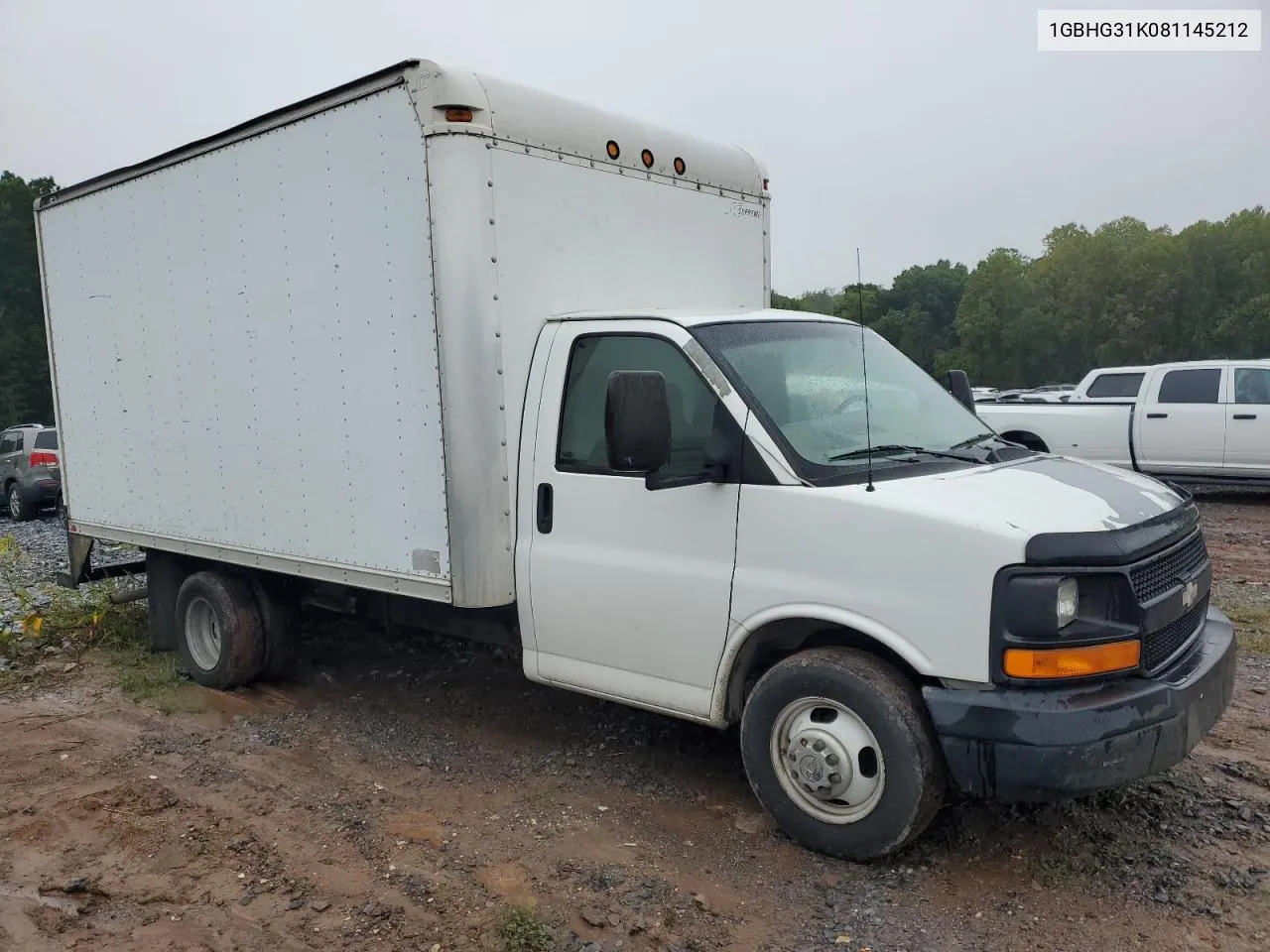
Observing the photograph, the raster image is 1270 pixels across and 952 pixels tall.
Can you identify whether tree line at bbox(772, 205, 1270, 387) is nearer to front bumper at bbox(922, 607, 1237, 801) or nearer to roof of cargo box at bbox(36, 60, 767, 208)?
roof of cargo box at bbox(36, 60, 767, 208)

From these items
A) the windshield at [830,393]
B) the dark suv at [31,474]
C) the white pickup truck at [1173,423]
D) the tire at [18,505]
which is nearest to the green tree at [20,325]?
the dark suv at [31,474]

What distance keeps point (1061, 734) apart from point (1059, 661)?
239mm

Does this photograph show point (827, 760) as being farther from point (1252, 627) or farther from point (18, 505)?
point (18, 505)

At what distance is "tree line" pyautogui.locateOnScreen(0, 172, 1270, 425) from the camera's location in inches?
1609

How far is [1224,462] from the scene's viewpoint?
519 inches

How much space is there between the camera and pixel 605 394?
4453mm

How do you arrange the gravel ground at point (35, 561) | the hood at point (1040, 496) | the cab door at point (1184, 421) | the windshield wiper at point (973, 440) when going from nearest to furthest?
1. the hood at point (1040, 496)
2. the windshield wiper at point (973, 440)
3. the gravel ground at point (35, 561)
4. the cab door at point (1184, 421)

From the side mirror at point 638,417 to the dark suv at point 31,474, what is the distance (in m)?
17.2

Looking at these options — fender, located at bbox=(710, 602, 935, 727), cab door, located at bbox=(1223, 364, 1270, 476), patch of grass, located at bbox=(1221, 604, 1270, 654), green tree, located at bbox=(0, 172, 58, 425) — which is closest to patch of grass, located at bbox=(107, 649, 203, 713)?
fender, located at bbox=(710, 602, 935, 727)

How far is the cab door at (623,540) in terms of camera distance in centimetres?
428

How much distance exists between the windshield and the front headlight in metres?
0.90

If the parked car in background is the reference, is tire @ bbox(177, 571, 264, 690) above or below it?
below

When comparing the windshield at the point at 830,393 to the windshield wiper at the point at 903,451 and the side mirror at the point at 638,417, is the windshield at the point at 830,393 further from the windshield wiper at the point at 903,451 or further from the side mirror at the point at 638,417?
the side mirror at the point at 638,417

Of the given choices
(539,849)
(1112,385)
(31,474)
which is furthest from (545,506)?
(31,474)
